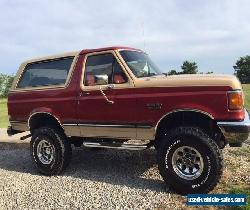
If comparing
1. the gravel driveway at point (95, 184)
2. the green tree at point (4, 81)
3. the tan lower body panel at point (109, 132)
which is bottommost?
the gravel driveway at point (95, 184)

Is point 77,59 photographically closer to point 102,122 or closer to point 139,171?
point 102,122

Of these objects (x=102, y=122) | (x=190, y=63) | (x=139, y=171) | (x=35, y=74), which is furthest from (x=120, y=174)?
(x=190, y=63)

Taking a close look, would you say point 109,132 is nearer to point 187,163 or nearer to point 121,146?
point 121,146

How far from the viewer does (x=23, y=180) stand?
7262 millimetres

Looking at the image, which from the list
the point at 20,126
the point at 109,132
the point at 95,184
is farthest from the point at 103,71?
the point at 20,126

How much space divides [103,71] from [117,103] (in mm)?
750

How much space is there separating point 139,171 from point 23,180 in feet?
7.45

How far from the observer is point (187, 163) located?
233 inches

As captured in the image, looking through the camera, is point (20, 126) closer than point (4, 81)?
Yes

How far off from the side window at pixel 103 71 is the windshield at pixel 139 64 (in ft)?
0.69

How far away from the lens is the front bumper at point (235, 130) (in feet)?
18.1

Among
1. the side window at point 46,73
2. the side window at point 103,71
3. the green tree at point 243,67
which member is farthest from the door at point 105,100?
the green tree at point 243,67

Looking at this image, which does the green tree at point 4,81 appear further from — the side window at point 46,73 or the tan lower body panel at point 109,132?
the tan lower body panel at point 109,132

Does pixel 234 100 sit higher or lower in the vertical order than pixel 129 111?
higher
